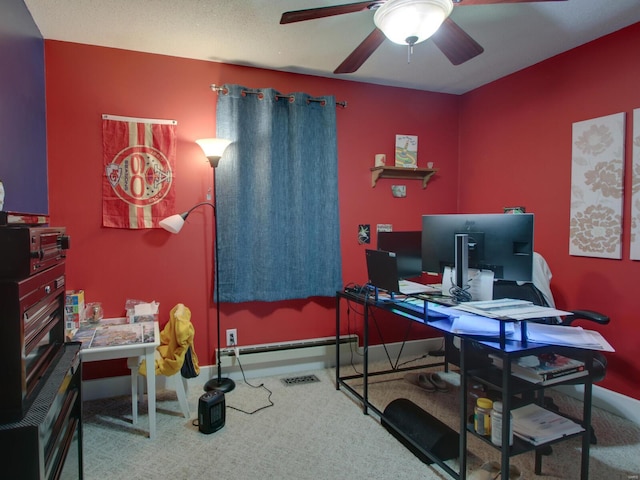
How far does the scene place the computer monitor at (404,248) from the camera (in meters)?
2.87

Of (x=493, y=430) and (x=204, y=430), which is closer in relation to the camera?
(x=493, y=430)

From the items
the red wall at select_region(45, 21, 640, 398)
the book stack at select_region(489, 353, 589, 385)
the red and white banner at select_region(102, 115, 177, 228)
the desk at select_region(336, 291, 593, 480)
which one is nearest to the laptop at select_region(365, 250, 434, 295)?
the desk at select_region(336, 291, 593, 480)

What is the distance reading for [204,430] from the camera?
226 centimetres

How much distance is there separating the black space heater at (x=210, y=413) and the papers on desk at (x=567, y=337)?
5.76 ft

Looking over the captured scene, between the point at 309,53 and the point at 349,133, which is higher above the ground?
the point at 309,53

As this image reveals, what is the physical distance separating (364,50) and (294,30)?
667 mm

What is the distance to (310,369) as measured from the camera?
3.22 m

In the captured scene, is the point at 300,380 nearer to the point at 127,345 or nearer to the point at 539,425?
the point at 127,345

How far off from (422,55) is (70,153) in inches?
104

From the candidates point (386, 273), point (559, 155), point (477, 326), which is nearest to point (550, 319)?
point (477, 326)

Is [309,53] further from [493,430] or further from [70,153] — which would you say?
[493,430]

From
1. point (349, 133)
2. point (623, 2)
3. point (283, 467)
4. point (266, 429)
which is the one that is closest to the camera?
point (283, 467)

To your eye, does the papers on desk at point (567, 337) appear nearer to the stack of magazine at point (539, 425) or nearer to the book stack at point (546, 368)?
the book stack at point (546, 368)

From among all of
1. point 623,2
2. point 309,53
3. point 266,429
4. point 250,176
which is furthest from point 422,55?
point 266,429
